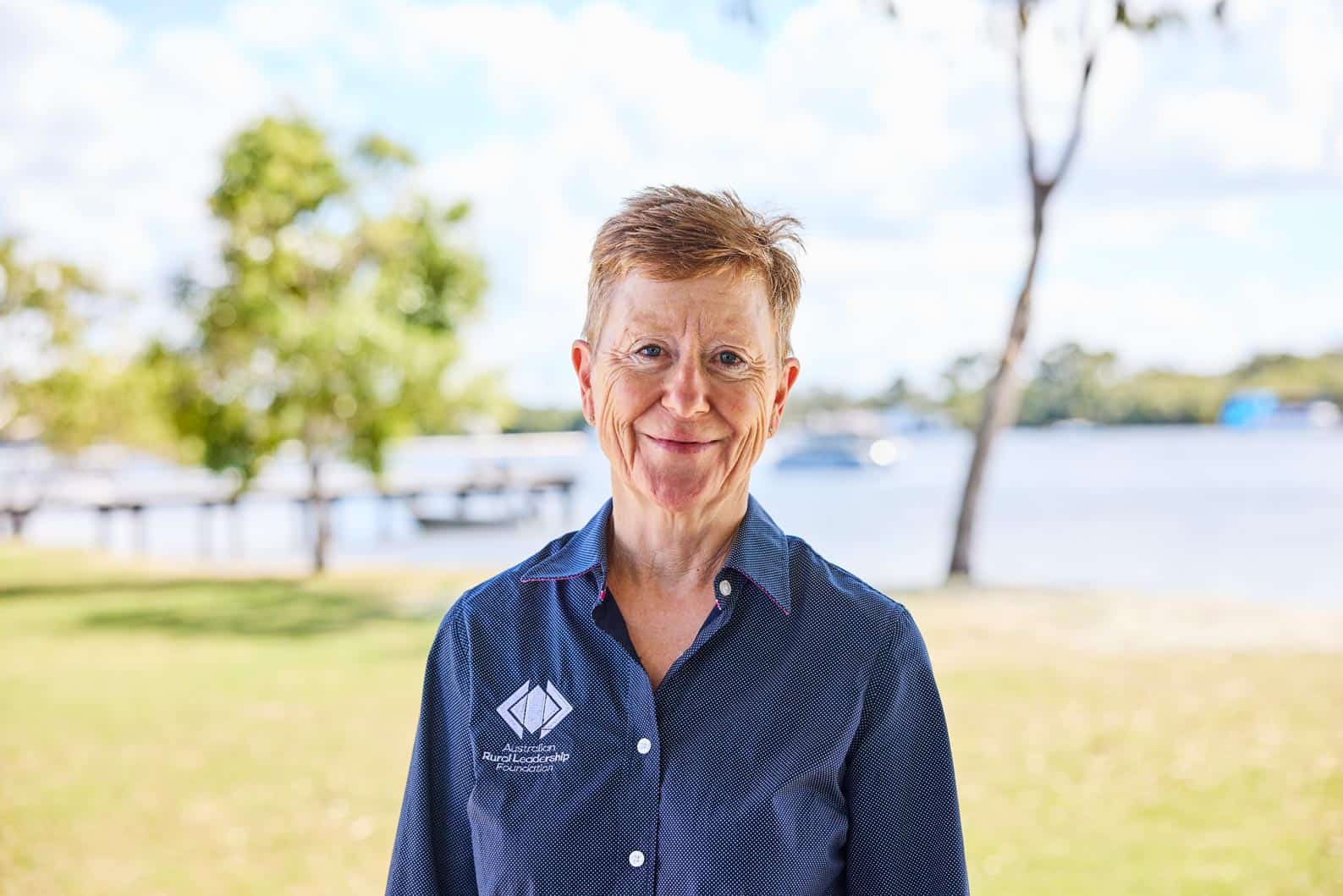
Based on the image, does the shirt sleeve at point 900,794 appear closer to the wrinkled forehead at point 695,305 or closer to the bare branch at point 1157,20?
the wrinkled forehead at point 695,305

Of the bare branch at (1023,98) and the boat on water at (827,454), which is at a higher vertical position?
the bare branch at (1023,98)

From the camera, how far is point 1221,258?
→ 72688 millimetres

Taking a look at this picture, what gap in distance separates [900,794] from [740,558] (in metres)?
0.34

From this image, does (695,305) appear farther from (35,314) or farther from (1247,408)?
(1247,408)

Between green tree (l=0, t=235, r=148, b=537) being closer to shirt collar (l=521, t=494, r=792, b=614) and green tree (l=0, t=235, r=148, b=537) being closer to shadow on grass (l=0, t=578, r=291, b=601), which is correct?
shadow on grass (l=0, t=578, r=291, b=601)

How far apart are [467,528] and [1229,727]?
3207cm

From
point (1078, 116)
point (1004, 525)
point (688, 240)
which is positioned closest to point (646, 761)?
point (688, 240)

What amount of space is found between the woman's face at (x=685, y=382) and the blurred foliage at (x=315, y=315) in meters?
15.2

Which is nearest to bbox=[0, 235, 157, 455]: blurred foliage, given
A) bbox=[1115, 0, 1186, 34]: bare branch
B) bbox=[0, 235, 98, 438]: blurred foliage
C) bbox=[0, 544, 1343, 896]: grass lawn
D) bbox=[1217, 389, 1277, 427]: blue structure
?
bbox=[0, 235, 98, 438]: blurred foliage

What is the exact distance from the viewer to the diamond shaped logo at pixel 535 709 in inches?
60.2

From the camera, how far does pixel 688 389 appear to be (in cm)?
151

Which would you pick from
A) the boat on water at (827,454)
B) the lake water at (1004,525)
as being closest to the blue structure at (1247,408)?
the lake water at (1004,525)

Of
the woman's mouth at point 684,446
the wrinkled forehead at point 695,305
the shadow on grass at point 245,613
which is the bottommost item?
the shadow on grass at point 245,613

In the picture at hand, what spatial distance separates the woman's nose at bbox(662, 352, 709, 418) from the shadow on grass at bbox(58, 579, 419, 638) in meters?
11.4
